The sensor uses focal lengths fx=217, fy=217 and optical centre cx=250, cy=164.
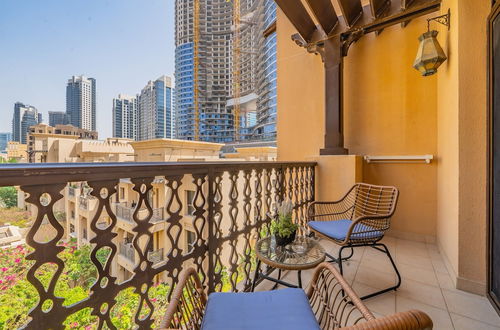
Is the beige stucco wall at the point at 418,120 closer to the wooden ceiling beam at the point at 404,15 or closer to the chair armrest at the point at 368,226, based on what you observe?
the wooden ceiling beam at the point at 404,15

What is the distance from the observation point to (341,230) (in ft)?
6.04

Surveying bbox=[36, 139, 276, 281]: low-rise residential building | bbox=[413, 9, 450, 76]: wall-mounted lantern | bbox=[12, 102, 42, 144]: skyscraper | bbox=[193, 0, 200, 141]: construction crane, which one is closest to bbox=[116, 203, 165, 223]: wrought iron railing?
bbox=[36, 139, 276, 281]: low-rise residential building

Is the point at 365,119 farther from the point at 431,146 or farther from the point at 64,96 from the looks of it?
the point at 64,96

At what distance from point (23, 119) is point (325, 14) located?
25078 millimetres

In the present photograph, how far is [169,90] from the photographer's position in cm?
3084

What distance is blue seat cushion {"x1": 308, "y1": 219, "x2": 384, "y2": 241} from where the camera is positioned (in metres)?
1.72

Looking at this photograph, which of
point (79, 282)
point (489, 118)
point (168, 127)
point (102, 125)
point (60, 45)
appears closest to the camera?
point (489, 118)

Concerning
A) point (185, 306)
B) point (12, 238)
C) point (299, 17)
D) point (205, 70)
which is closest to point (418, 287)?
point (185, 306)

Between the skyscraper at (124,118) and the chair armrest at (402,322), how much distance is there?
81.8 ft

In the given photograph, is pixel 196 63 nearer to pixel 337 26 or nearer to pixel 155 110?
pixel 155 110

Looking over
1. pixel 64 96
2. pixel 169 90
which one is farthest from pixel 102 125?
pixel 169 90

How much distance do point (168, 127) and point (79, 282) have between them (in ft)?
88.8

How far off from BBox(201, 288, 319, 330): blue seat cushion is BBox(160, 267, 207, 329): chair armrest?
42 mm

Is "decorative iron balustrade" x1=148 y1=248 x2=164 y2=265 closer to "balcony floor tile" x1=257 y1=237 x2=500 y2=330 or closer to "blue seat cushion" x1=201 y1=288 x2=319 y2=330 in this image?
"blue seat cushion" x1=201 y1=288 x2=319 y2=330
